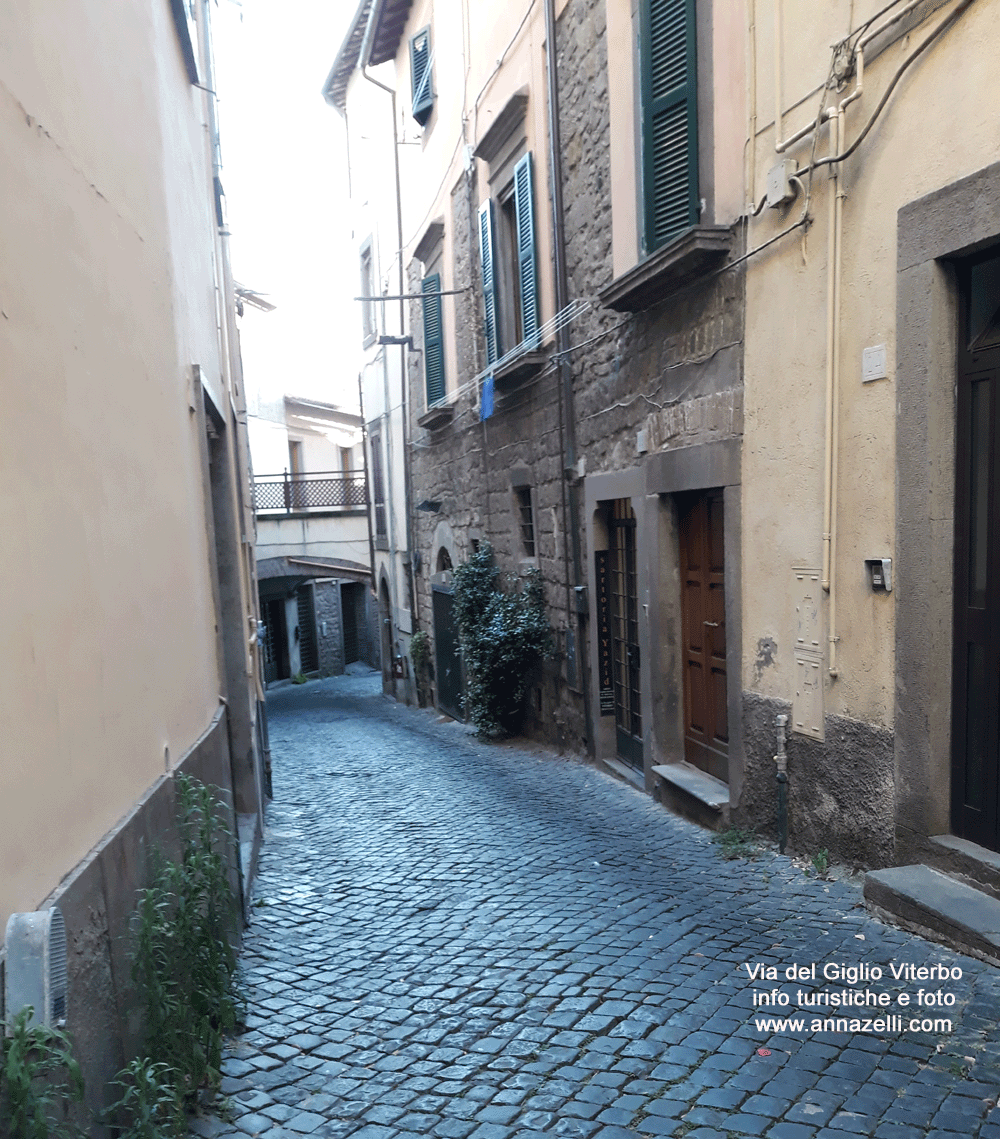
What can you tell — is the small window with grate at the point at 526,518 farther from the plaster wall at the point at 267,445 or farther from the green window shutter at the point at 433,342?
the plaster wall at the point at 267,445

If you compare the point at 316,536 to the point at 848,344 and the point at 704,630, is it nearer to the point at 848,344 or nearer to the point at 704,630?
the point at 704,630

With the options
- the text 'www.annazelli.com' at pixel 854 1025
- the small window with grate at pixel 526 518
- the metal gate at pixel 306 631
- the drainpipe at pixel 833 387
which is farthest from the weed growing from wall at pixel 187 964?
the metal gate at pixel 306 631

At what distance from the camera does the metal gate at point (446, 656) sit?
42.7 feet

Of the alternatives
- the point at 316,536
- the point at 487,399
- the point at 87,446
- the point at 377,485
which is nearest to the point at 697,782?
the point at 87,446

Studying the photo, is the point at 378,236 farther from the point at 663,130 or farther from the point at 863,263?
the point at 863,263

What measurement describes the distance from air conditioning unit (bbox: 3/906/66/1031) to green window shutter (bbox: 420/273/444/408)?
11.7m

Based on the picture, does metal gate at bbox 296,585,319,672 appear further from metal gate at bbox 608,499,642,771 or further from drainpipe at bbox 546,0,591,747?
metal gate at bbox 608,499,642,771

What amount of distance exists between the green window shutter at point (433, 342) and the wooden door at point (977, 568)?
9.85m

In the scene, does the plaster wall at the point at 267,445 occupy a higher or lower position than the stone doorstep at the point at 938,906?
higher

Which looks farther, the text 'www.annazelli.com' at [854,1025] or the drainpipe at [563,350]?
the drainpipe at [563,350]

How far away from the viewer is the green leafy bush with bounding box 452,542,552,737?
373 inches

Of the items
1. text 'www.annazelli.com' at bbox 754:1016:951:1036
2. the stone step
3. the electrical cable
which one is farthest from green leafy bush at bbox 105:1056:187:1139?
the electrical cable

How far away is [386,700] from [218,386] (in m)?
13.1

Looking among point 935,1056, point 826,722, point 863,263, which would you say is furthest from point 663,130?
point 935,1056
